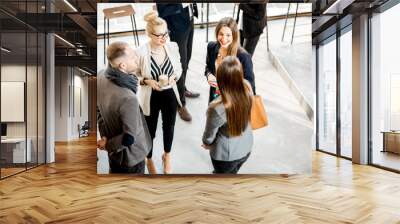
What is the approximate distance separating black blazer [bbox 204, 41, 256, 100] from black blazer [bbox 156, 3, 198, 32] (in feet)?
1.78

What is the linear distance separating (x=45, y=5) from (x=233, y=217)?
5.91 meters

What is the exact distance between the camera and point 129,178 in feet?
20.8

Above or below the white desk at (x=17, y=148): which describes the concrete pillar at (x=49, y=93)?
above

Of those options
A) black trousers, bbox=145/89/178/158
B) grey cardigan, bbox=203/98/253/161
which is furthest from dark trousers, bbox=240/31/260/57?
black trousers, bbox=145/89/178/158

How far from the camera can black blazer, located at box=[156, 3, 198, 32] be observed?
635cm

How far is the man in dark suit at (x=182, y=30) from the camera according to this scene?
6359 millimetres

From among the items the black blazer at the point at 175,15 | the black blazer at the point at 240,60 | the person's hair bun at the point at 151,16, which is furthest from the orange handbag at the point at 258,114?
the person's hair bun at the point at 151,16

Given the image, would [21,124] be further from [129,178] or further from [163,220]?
[163,220]

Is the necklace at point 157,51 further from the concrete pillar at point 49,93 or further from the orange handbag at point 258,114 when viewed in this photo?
→ the concrete pillar at point 49,93

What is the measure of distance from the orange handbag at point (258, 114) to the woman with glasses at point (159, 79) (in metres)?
1.26

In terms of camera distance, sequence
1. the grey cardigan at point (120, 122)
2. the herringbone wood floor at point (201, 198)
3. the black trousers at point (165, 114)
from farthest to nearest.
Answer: the black trousers at point (165, 114), the grey cardigan at point (120, 122), the herringbone wood floor at point (201, 198)

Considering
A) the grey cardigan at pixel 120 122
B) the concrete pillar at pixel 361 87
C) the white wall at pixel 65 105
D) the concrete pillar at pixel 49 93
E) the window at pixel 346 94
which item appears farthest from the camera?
the white wall at pixel 65 105

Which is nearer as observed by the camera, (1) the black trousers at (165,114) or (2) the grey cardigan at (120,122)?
(2) the grey cardigan at (120,122)

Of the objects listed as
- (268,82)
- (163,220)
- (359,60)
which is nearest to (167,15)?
(268,82)
